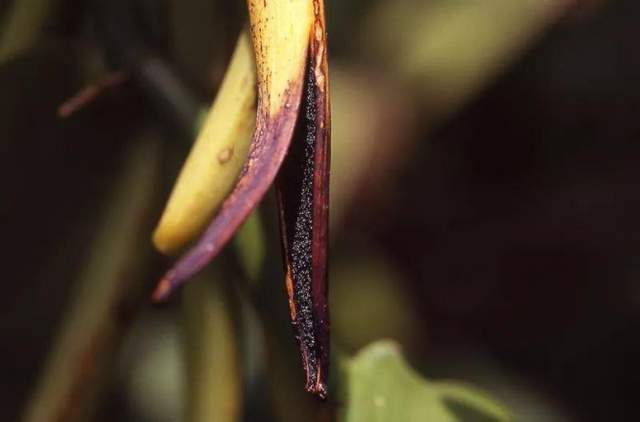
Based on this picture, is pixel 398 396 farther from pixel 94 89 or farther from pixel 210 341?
pixel 94 89

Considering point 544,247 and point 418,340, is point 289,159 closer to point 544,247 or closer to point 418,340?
point 418,340

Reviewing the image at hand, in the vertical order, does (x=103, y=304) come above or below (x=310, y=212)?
below

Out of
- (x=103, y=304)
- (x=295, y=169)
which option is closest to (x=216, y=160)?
(x=295, y=169)

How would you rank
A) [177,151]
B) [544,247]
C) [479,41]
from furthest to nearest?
[544,247] < [479,41] < [177,151]

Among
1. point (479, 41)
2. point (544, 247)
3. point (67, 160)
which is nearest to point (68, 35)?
point (67, 160)

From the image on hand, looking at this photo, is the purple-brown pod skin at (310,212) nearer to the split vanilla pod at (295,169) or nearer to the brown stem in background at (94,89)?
the split vanilla pod at (295,169)

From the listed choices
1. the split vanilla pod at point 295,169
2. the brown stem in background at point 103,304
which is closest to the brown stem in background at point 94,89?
the brown stem in background at point 103,304

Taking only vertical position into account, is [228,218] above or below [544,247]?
above
